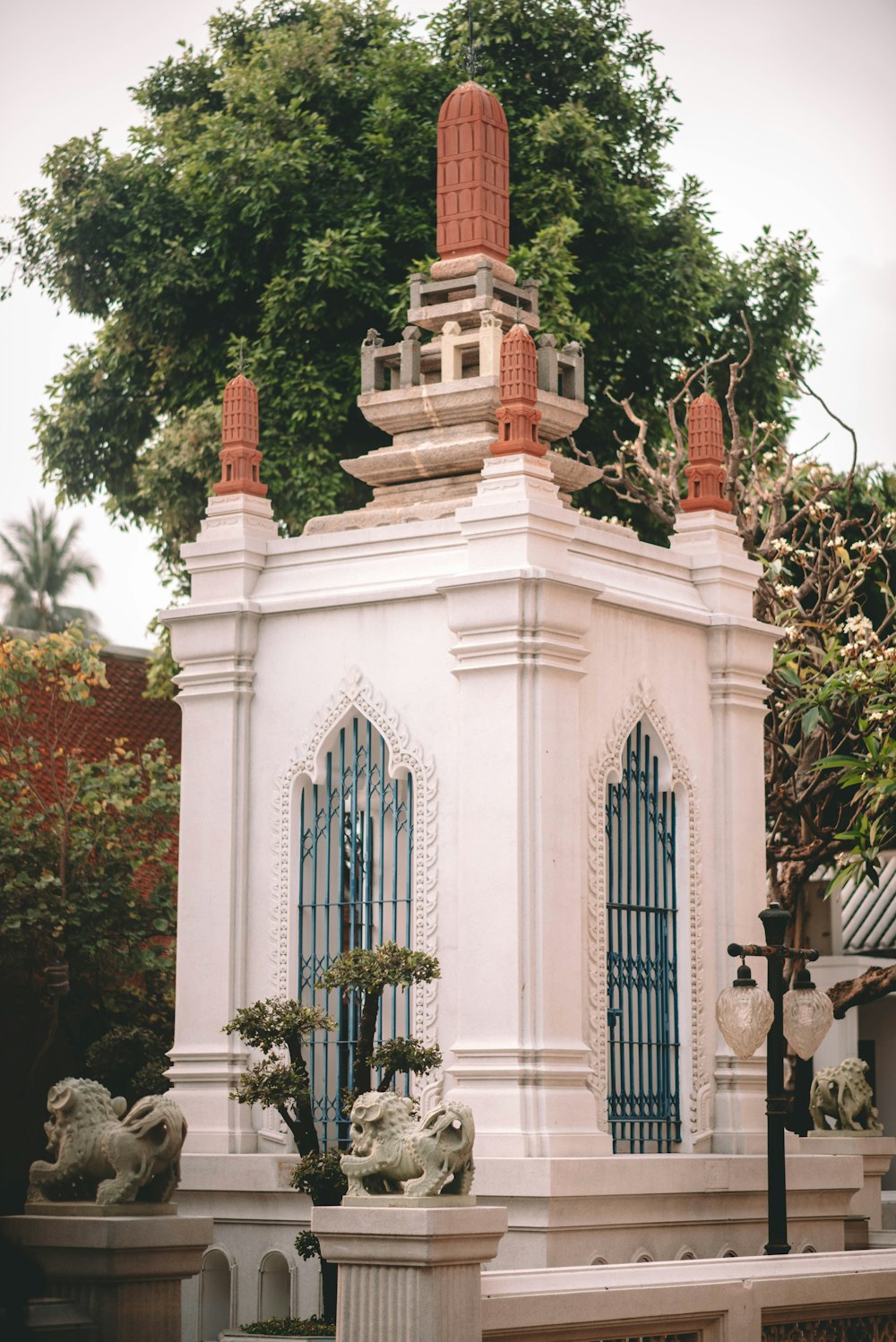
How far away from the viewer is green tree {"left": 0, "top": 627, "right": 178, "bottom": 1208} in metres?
18.8

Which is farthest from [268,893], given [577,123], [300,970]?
[577,123]

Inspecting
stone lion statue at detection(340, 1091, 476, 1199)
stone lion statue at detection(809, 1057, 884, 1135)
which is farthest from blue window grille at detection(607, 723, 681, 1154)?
stone lion statue at detection(809, 1057, 884, 1135)

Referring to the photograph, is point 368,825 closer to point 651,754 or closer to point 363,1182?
point 651,754

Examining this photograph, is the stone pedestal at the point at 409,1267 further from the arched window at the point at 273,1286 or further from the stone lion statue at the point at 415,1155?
the arched window at the point at 273,1286

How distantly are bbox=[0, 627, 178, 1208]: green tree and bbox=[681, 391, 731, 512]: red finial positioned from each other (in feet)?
23.2

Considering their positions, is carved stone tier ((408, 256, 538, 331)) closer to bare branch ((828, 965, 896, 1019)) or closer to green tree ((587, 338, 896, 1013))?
green tree ((587, 338, 896, 1013))

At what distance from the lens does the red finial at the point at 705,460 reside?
591 inches

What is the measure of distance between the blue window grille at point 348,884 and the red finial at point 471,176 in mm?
3899

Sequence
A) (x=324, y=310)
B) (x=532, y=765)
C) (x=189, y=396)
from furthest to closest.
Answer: (x=189, y=396) → (x=324, y=310) → (x=532, y=765)

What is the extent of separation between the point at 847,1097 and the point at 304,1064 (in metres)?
6.89

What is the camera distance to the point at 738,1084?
550 inches

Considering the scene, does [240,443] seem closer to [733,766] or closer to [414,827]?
[414,827]

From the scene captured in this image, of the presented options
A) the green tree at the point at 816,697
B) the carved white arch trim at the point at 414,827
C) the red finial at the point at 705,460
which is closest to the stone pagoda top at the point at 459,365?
the red finial at the point at 705,460

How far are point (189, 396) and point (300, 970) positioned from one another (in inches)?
622
